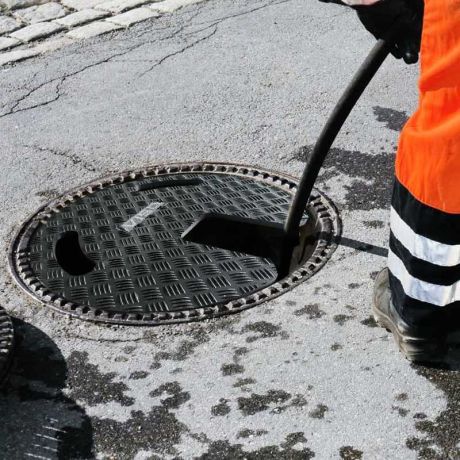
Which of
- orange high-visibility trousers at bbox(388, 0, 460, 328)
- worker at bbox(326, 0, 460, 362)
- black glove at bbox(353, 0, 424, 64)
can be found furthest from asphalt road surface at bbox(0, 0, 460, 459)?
black glove at bbox(353, 0, 424, 64)

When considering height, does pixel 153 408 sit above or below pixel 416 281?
below

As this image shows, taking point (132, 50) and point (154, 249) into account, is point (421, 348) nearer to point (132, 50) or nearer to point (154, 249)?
point (154, 249)

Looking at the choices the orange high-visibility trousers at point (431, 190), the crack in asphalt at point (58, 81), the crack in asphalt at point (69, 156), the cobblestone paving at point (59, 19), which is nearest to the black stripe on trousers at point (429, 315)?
the orange high-visibility trousers at point (431, 190)

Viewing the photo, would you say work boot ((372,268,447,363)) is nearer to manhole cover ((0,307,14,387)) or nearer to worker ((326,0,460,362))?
worker ((326,0,460,362))

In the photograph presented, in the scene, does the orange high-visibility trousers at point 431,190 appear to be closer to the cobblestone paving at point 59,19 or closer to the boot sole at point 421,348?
the boot sole at point 421,348

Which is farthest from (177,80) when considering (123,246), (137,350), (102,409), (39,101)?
(102,409)

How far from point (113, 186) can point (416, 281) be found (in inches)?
72.8

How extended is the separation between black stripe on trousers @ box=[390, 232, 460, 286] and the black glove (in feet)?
2.06

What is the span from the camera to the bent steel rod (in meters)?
2.89

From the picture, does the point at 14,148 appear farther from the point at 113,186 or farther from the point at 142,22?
the point at 142,22

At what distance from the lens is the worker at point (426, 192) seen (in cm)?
234

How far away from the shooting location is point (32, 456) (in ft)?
8.63

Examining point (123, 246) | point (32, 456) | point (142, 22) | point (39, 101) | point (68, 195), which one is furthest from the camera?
point (142, 22)

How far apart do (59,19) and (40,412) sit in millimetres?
3984
